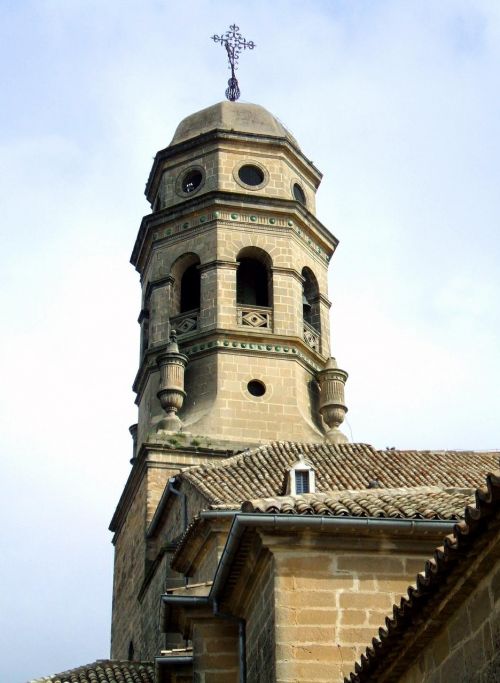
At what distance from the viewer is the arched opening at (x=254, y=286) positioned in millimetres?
24391

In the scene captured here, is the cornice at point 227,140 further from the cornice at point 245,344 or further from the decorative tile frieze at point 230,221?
the cornice at point 245,344

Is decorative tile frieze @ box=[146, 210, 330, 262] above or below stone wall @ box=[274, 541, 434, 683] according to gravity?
above

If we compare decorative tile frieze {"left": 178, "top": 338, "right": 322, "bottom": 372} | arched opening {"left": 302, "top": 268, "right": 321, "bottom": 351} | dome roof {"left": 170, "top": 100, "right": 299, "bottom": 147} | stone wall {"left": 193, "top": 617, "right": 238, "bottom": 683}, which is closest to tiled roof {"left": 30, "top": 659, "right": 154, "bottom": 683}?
stone wall {"left": 193, "top": 617, "right": 238, "bottom": 683}

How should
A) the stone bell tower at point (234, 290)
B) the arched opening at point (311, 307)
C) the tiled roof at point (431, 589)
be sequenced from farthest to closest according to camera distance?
the arched opening at point (311, 307)
the stone bell tower at point (234, 290)
the tiled roof at point (431, 589)

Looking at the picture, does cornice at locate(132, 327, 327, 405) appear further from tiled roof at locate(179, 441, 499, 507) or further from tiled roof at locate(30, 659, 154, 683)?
tiled roof at locate(30, 659, 154, 683)

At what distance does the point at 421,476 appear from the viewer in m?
17.0

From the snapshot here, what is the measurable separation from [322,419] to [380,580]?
1228 centimetres

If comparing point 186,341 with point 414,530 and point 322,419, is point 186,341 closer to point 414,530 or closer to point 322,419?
point 322,419

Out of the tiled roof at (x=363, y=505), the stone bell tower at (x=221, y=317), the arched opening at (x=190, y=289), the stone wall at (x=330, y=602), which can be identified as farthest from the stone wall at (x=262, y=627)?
the arched opening at (x=190, y=289)

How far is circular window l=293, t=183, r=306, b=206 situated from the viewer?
26.8 metres

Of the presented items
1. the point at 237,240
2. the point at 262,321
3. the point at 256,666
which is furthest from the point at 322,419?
the point at 256,666

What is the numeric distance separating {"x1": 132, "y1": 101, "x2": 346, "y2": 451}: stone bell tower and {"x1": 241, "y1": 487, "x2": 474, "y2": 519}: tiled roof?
10298mm

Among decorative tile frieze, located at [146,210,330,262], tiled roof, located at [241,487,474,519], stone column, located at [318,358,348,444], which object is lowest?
tiled roof, located at [241,487,474,519]

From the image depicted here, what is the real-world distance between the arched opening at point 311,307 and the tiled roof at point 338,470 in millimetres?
6301
